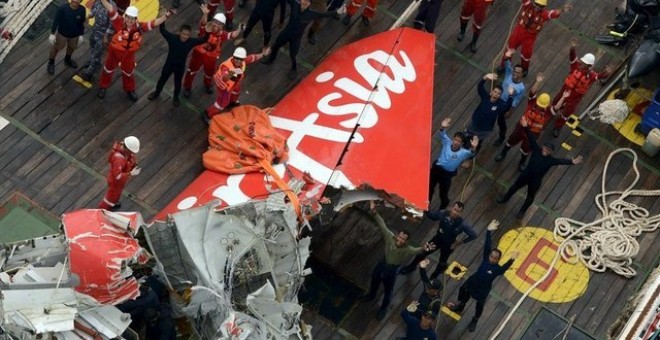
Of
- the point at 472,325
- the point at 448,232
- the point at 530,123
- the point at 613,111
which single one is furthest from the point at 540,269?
the point at 613,111

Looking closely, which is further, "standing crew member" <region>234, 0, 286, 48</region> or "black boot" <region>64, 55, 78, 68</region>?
"standing crew member" <region>234, 0, 286, 48</region>

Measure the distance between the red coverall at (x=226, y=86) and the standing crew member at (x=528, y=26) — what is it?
4878 mm

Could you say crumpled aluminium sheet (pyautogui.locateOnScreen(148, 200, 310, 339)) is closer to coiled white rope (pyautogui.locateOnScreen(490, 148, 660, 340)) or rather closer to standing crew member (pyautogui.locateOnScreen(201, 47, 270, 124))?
standing crew member (pyautogui.locateOnScreen(201, 47, 270, 124))

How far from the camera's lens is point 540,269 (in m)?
21.5

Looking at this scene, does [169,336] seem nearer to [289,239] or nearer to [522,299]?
[289,239]

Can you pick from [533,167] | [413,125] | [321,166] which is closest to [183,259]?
[321,166]

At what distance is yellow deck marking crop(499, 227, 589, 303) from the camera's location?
69.6ft

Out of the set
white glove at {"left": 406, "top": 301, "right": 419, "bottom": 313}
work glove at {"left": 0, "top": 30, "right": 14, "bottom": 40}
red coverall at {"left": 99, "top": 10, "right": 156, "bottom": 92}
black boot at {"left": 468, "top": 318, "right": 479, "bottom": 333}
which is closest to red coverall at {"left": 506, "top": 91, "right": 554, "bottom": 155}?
black boot at {"left": 468, "top": 318, "right": 479, "bottom": 333}

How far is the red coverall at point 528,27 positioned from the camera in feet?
75.7

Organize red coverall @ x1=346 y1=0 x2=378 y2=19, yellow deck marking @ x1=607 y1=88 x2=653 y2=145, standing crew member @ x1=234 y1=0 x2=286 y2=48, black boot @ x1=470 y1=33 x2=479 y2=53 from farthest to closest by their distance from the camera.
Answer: black boot @ x1=470 y1=33 x2=479 y2=53 < red coverall @ x1=346 y1=0 x2=378 y2=19 < yellow deck marking @ x1=607 y1=88 x2=653 y2=145 < standing crew member @ x1=234 y1=0 x2=286 y2=48

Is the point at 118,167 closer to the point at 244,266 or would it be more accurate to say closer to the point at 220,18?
the point at 244,266

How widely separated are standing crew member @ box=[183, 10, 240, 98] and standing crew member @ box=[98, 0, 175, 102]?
2.38 feet

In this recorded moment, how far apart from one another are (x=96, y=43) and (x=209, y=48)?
1885 mm

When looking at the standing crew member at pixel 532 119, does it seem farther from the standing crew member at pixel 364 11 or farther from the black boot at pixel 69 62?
the black boot at pixel 69 62
